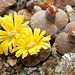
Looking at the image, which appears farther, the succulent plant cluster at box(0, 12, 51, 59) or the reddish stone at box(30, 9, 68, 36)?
the reddish stone at box(30, 9, 68, 36)

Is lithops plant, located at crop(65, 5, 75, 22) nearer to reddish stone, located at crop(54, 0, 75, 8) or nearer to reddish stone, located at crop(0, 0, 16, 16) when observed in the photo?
reddish stone, located at crop(54, 0, 75, 8)

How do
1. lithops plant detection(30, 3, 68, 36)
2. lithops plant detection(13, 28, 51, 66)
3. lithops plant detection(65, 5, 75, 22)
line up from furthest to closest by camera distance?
lithops plant detection(65, 5, 75, 22)
lithops plant detection(30, 3, 68, 36)
lithops plant detection(13, 28, 51, 66)

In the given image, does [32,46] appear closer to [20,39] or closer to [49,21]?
[20,39]

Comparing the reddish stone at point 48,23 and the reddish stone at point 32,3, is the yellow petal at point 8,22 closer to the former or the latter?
the reddish stone at point 48,23

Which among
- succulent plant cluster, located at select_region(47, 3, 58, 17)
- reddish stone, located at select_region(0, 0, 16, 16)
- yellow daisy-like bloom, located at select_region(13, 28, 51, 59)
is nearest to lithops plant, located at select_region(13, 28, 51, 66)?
yellow daisy-like bloom, located at select_region(13, 28, 51, 59)

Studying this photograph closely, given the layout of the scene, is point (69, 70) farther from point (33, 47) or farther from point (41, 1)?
point (41, 1)

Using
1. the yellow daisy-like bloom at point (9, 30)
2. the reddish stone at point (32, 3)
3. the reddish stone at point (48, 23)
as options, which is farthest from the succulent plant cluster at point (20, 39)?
the reddish stone at point (32, 3)

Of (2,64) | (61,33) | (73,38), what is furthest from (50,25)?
(2,64)
